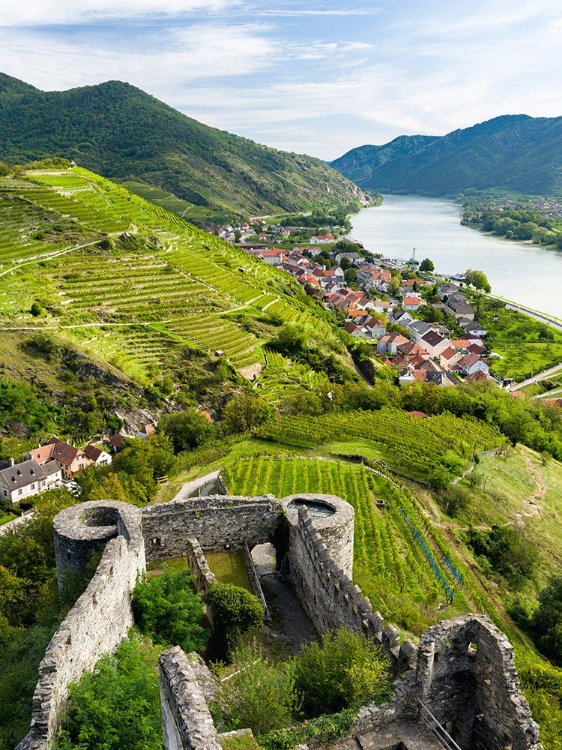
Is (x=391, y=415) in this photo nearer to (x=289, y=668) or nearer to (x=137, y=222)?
(x=289, y=668)

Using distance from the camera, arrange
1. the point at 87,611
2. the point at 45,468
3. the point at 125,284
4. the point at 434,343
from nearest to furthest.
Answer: the point at 87,611, the point at 45,468, the point at 125,284, the point at 434,343

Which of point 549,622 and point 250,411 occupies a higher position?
point 250,411

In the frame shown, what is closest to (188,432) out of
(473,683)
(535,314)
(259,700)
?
(259,700)

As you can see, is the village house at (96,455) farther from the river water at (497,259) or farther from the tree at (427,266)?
the tree at (427,266)

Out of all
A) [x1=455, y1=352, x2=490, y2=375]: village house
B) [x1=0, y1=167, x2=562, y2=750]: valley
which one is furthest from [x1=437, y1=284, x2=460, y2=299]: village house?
[x1=455, y1=352, x2=490, y2=375]: village house

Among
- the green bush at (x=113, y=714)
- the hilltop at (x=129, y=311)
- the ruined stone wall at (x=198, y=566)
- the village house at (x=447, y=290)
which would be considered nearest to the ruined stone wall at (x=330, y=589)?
the ruined stone wall at (x=198, y=566)

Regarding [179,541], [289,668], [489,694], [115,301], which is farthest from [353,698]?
[115,301]

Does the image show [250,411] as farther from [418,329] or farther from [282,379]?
[418,329]
